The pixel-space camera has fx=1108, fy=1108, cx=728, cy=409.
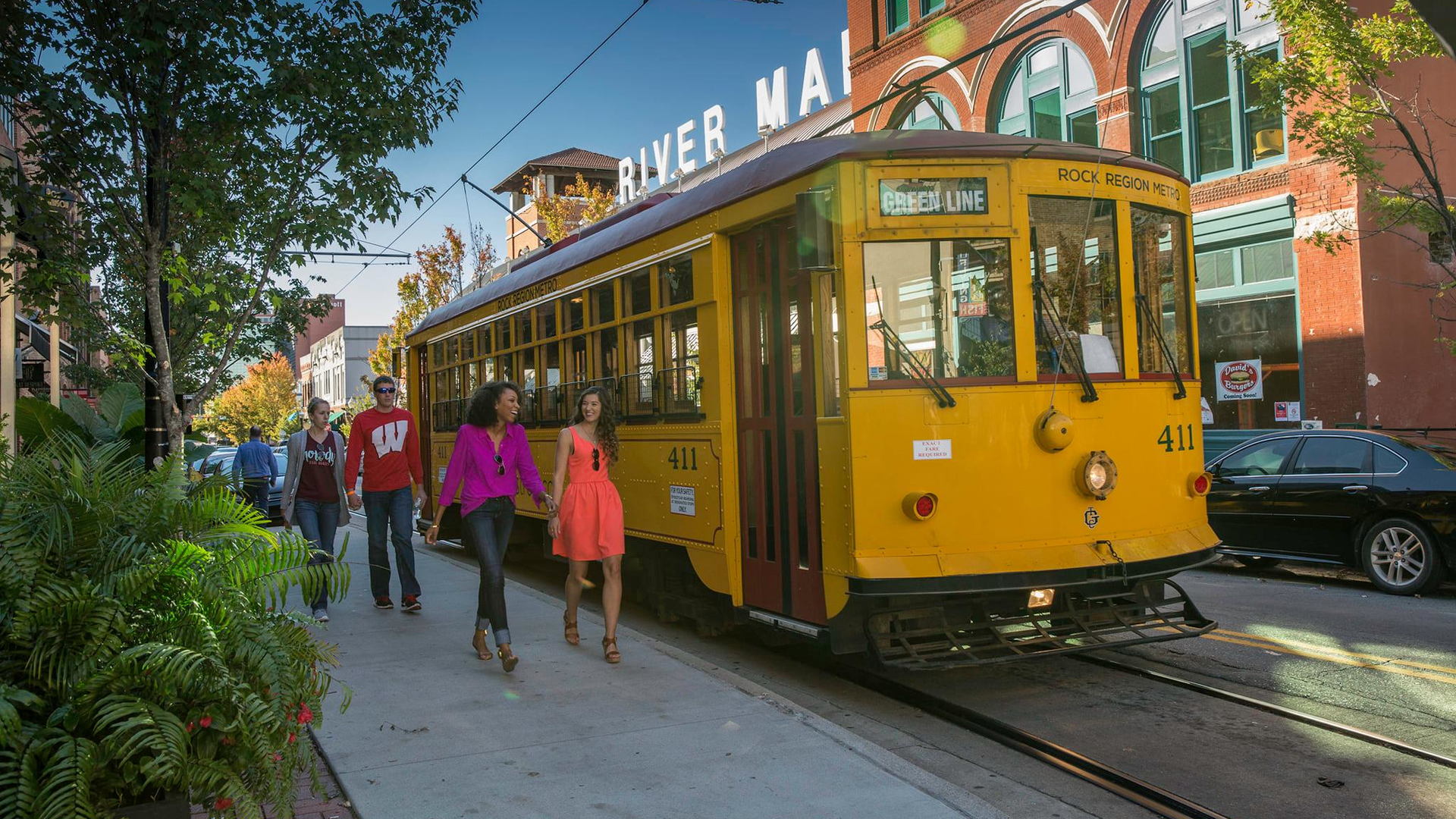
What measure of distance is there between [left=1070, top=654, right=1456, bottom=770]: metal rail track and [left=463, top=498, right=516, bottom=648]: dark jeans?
3.74 metres

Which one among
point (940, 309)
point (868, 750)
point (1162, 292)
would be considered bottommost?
point (868, 750)

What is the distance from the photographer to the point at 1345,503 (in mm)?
10133

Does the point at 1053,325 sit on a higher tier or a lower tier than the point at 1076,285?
lower

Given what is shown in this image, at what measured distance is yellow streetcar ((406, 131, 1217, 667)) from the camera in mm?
6004

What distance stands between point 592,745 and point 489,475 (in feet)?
7.90

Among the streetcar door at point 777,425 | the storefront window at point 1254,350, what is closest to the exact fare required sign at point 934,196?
the streetcar door at point 777,425

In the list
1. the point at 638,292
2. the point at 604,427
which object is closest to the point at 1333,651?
the point at 604,427

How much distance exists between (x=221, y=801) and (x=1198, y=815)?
11.7 ft

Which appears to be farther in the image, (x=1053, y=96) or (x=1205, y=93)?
(x=1053, y=96)

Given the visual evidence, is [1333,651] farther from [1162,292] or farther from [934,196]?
[934,196]

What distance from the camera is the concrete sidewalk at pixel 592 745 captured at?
4.36 metres

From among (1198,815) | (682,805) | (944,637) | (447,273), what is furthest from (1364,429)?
(447,273)

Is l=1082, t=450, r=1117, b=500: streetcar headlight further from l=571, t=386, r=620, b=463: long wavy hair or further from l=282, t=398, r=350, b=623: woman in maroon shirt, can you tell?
l=282, t=398, r=350, b=623: woman in maroon shirt

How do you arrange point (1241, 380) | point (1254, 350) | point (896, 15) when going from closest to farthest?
point (1254, 350)
point (1241, 380)
point (896, 15)
